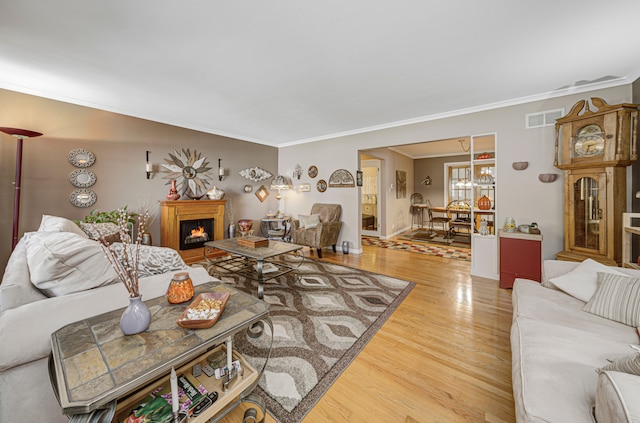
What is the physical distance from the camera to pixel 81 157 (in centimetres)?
348

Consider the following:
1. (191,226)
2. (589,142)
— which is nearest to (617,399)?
(589,142)

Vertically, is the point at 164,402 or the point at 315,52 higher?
the point at 315,52

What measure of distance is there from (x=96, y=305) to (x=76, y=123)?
→ 366 centimetres

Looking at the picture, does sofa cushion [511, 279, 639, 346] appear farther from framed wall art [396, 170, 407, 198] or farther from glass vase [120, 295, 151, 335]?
framed wall art [396, 170, 407, 198]

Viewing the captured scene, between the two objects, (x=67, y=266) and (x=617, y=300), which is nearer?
(x=67, y=266)

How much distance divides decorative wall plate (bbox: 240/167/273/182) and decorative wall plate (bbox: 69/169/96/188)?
8.42ft

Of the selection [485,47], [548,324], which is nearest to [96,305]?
[548,324]

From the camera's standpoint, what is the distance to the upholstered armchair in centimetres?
462

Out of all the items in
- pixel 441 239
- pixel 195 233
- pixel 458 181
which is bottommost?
pixel 441 239

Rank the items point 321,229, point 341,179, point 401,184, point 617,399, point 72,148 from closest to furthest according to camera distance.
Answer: point 617,399
point 72,148
point 321,229
point 341,179
point 401,184

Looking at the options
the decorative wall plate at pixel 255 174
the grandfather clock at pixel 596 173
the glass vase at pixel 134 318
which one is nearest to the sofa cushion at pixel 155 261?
the glass vase at pixel 134 318

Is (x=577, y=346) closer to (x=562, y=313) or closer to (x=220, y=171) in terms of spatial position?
(x=562, y=313)

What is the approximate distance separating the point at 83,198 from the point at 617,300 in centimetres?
584

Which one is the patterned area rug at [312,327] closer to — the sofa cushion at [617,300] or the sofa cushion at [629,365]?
the sofa cushion at [629,365]
